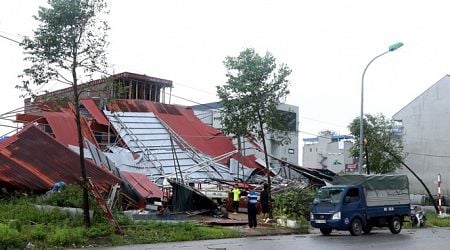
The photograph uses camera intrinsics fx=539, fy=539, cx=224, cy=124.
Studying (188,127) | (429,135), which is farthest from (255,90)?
(429,135)

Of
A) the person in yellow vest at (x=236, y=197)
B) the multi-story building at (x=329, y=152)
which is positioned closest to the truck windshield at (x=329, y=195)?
the person in yellow vest at (x=236, y=197)

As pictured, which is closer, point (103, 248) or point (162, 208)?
point (103, 248)

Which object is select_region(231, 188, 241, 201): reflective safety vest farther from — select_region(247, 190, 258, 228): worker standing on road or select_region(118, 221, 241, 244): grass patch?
select_region(118, 221, 241, 244): grass patch

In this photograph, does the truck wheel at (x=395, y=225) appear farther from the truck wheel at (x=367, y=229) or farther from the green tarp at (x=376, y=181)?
the green tarp at (x=376, y=181)

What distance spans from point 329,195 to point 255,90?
19.0 ft

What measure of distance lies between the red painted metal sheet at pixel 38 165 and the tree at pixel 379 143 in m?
23.5

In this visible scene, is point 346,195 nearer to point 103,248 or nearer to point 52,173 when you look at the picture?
point 103,248

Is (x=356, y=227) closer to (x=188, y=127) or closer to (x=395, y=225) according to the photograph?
(x=395, y=225)

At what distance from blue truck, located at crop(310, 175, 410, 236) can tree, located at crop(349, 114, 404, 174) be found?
17487mm

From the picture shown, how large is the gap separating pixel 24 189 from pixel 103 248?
8.04m

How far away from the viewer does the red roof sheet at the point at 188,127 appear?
39.1 meters

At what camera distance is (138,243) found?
678 inches

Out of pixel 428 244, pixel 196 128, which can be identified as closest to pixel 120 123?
pixel 196 128

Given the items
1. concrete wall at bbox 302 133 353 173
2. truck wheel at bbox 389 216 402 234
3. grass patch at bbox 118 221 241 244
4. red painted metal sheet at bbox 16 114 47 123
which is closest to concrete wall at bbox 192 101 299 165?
concrete wall at bbox 302 133 353 173
